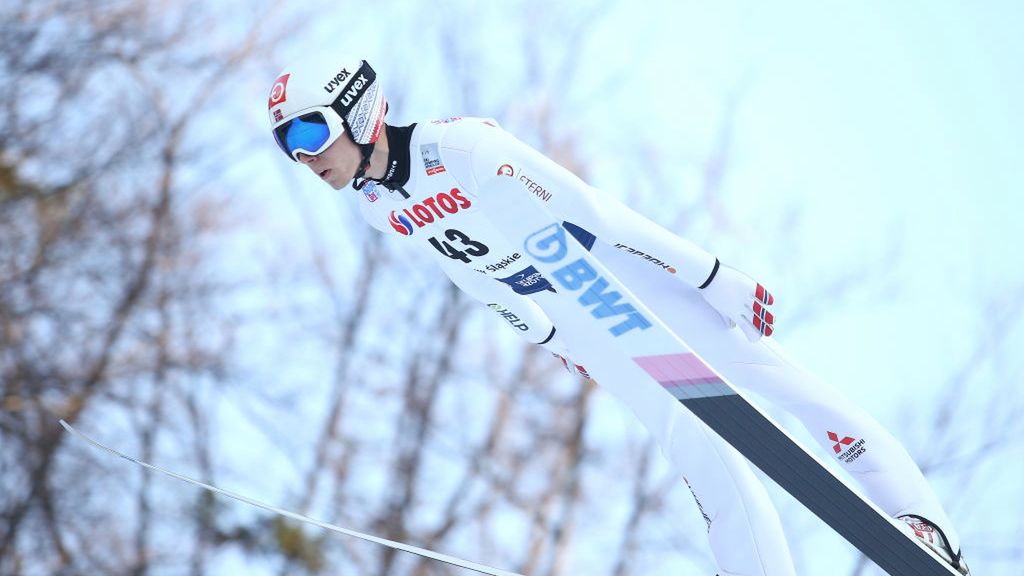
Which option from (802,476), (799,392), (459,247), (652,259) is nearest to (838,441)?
(799,392)

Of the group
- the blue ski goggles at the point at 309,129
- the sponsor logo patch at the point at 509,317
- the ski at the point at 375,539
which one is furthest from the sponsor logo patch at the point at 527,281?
the ski at the point at 375,539

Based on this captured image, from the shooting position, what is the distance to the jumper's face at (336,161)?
10.1 ft

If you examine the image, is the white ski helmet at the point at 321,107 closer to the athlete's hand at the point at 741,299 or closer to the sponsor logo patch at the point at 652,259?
the sponsor logo patch at the point at 652,259

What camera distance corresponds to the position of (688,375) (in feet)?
9.35

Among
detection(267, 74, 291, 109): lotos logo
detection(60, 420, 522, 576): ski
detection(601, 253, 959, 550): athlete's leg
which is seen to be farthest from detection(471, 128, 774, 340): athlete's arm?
detection(60, 420, 522, 576): ski

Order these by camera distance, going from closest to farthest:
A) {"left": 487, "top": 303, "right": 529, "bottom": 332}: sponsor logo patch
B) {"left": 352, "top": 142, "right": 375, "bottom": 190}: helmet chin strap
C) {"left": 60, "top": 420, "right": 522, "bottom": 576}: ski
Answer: {"left": 352, "top": 142, "right": 375, "bottom": 190}: helmet chin strap → {"left": 60, "top": 420, "right": 522, "bottom": 576}: ski → {"left": 487, "top": 303, "right": 529, "bottom": 332}: sponsor logo patch

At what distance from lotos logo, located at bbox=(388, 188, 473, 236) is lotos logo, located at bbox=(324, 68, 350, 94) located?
0.36 m

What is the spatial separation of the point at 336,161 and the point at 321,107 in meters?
0.15

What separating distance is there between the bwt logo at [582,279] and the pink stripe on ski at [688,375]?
0.09 metres

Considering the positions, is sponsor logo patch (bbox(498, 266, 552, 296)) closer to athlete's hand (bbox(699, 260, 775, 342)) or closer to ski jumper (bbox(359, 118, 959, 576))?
ski jumper (bbox(359, 118, 959, 576))

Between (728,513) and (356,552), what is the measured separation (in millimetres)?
8180

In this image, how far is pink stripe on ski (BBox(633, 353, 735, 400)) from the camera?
2838 millimetres

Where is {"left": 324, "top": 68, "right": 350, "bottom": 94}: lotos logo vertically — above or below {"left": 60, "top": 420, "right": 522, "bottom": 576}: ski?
above

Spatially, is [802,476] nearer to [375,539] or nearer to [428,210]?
[428,210]
